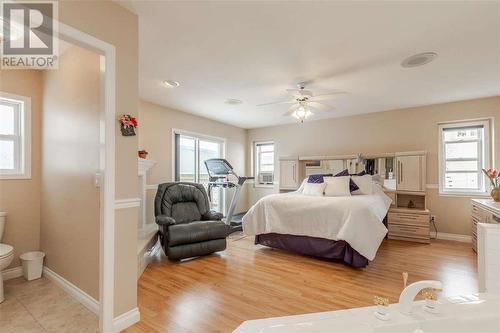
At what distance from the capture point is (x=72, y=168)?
251cm

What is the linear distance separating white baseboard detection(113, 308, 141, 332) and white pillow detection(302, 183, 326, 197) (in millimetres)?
3244

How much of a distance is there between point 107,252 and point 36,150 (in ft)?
7.04

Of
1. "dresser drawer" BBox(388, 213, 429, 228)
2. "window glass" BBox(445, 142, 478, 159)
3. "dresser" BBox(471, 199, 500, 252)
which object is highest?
"window glass" BBox(445, 142, 478, 159)

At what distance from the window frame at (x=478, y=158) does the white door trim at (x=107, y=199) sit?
533cm

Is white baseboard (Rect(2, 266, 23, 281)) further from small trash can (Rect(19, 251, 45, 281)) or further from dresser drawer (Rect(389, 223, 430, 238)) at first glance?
dresser drawer (Rect(389, 223, 430, 238))

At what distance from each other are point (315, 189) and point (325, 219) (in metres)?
1.14

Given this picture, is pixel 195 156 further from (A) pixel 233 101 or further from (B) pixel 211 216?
(B) pixel 211 216

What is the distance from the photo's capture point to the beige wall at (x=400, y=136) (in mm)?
4359

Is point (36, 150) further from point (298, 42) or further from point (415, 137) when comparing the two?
point (415, 137)

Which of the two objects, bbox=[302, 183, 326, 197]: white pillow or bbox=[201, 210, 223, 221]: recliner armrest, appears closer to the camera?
bbox=[201, 210, 223, 221]: recliner armrest

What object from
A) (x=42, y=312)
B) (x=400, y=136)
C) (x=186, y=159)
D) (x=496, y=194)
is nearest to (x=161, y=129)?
(x=186, y=159)

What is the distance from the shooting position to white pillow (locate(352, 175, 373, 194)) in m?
4.43

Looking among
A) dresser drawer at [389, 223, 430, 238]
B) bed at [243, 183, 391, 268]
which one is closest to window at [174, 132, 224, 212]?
bed at [243, 183, 391, 268]

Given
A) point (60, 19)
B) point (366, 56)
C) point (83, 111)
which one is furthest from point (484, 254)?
point (83, 111)
